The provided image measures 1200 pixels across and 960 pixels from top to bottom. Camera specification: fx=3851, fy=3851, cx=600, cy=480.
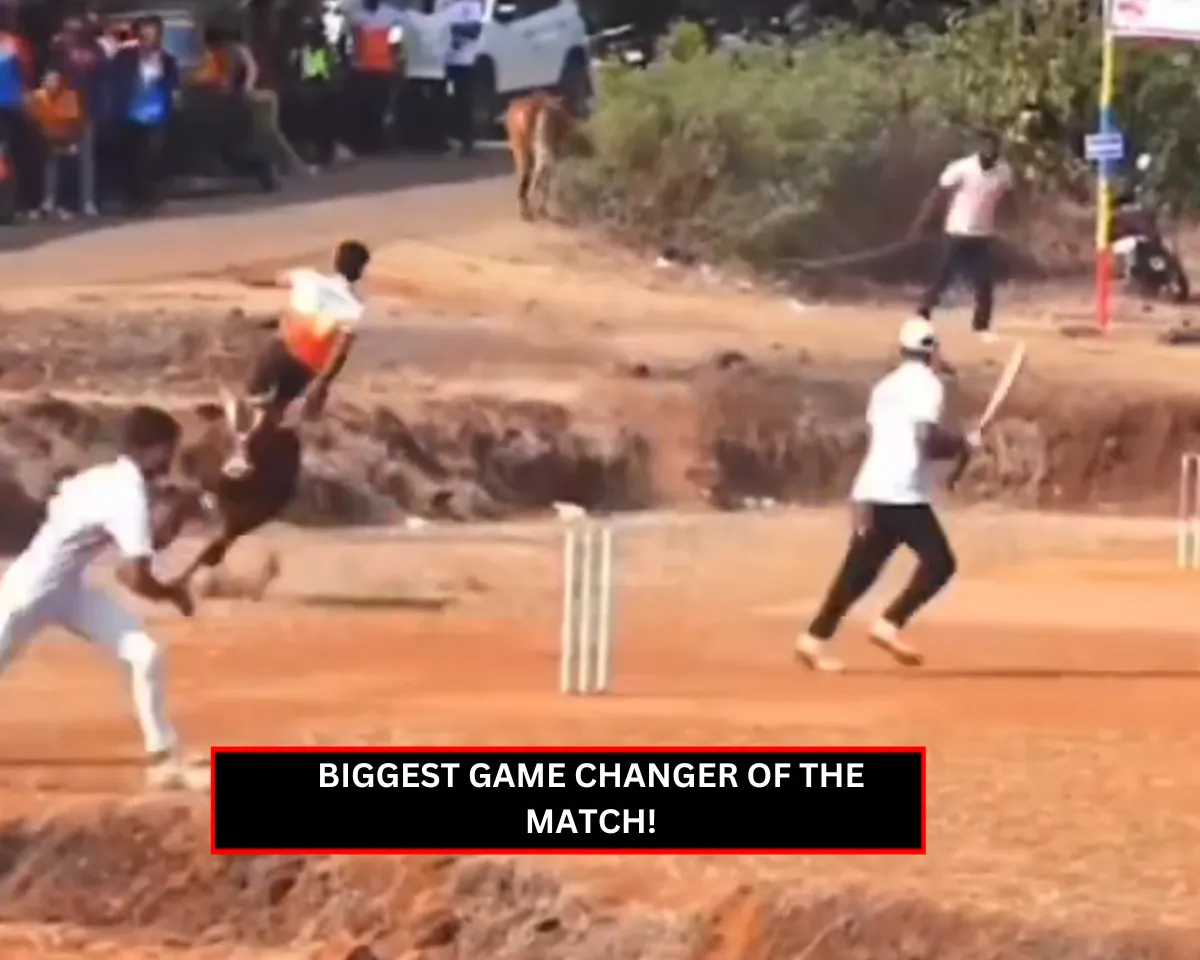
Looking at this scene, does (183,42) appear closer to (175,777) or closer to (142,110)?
(142,110)

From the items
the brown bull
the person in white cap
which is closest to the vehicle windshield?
the brown bull

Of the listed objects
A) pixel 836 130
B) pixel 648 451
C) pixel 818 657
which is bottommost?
pixel 818 657

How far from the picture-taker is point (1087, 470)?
1708cm

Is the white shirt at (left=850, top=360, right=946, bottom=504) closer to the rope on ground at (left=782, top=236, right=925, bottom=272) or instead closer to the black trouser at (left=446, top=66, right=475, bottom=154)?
the black trouser at (left=446, top=66, right=475, bottom=154)

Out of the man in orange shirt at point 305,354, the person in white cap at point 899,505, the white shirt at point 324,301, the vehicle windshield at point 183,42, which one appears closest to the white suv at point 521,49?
the vehicle windshield at point 183,42

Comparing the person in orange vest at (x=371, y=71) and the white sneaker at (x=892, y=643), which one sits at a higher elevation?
the person in orange vest at (x=371, y=71)

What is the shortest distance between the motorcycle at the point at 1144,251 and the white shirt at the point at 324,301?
168 inches

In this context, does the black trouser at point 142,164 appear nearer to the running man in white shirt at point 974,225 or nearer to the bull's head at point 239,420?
the bull's head at point 239,420

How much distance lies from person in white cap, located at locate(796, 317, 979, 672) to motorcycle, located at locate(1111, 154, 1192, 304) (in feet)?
14.6

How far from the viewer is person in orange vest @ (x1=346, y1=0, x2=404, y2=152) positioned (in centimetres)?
1595

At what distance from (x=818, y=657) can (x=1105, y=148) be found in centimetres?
484

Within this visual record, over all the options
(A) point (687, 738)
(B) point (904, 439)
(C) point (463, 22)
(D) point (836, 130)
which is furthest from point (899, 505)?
(D) point (836, 130)

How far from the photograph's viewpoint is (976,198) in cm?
1709

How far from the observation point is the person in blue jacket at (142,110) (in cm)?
1562
